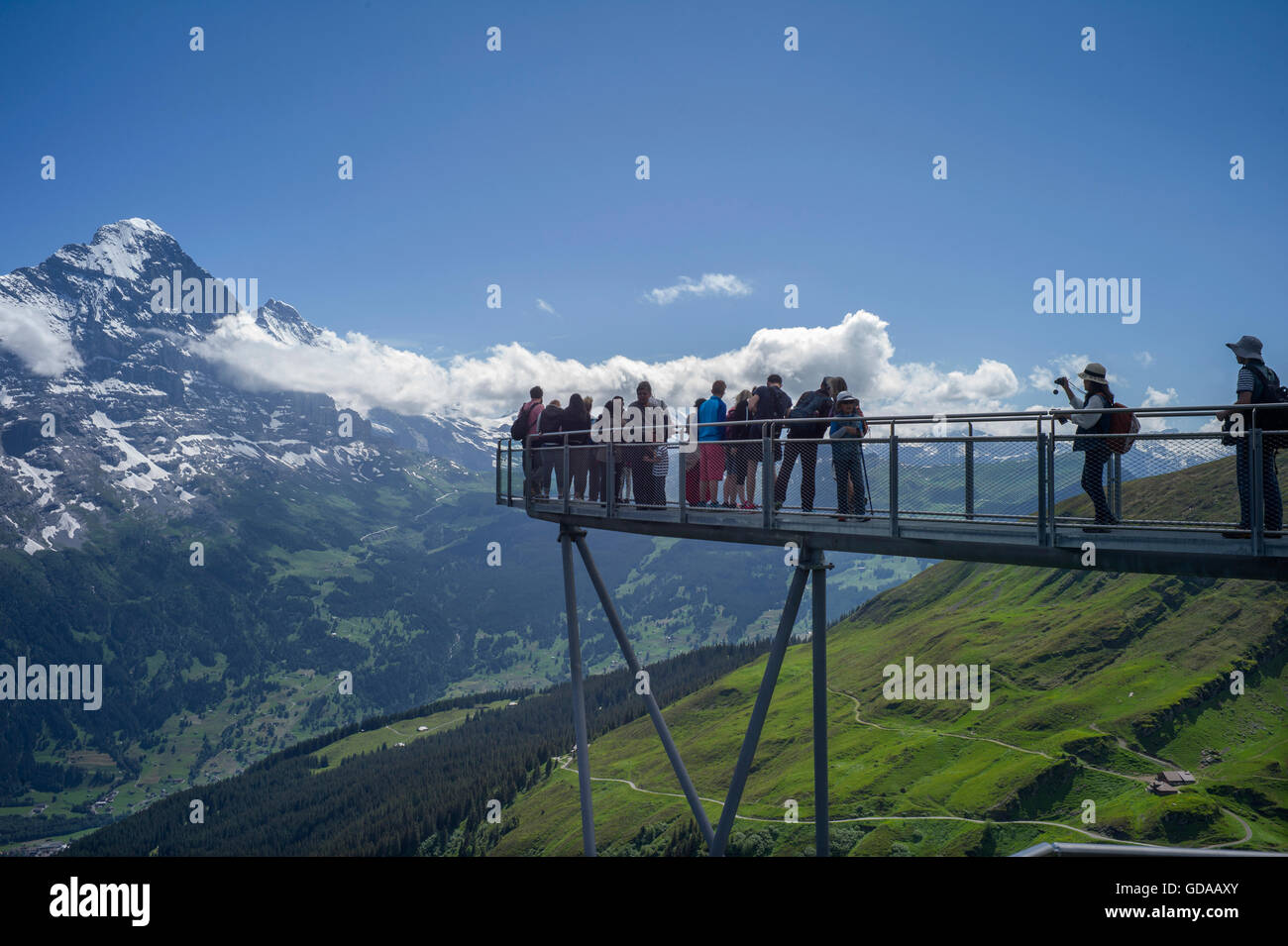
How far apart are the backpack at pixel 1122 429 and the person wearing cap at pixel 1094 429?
0.07 metres

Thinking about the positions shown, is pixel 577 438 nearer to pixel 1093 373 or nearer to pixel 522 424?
pixel 522 424

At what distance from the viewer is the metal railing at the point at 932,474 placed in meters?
12.5

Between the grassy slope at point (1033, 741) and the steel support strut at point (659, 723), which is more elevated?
the steel support strut at point (659, 723)

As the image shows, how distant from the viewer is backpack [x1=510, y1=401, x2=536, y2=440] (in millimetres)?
25578

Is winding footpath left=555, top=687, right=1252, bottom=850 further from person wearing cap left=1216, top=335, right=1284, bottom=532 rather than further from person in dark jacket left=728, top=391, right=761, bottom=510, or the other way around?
person wearing cap left=1216, top=335, right=1284, bottom=532

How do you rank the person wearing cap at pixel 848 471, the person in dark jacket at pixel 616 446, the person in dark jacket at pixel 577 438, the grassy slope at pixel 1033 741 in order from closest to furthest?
the person wearing cap at pixel 848 471, the person in dark jacket at pixel 616 446, the person in dark jacket at pixel 577 438, the grassy slope at pixel 1033 741

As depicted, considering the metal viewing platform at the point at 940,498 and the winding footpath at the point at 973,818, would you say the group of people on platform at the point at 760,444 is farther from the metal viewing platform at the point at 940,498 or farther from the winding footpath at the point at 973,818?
the winding footpath at the point at 973,818

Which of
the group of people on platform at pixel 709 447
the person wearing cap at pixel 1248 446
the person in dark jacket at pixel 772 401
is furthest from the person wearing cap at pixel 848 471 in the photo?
the person wearing cap at pixel 1248 446

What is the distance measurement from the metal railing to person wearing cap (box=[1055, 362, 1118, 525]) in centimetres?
5

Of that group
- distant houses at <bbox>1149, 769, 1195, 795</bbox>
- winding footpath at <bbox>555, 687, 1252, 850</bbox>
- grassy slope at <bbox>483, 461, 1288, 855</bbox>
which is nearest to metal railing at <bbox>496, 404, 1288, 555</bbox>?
winding footpath at <bbox>555, 687, 1252, 850</bbox>
